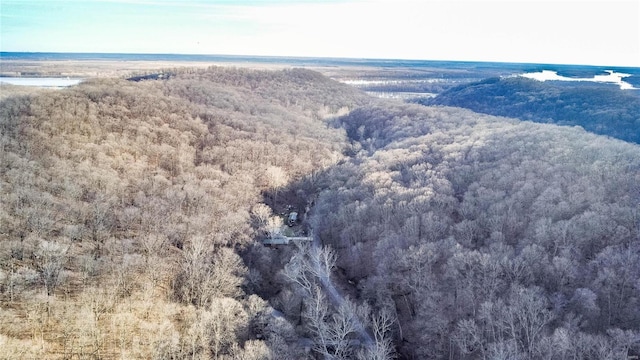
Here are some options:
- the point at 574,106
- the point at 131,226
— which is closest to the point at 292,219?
the point at 131,226

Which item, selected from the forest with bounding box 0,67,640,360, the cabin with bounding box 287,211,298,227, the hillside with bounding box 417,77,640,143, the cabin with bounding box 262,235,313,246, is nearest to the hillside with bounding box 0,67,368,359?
the forest with bounding box 0,67,640,360

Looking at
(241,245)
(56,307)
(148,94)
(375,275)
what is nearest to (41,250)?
(56,307)

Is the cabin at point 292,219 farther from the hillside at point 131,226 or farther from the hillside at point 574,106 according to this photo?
the hillside at point 574,106

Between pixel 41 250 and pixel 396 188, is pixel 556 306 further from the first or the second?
pixel 41 250

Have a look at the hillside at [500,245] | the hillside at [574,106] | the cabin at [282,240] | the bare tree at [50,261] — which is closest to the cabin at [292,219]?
the hillside at [500,245]

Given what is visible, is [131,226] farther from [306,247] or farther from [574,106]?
[574,106]
